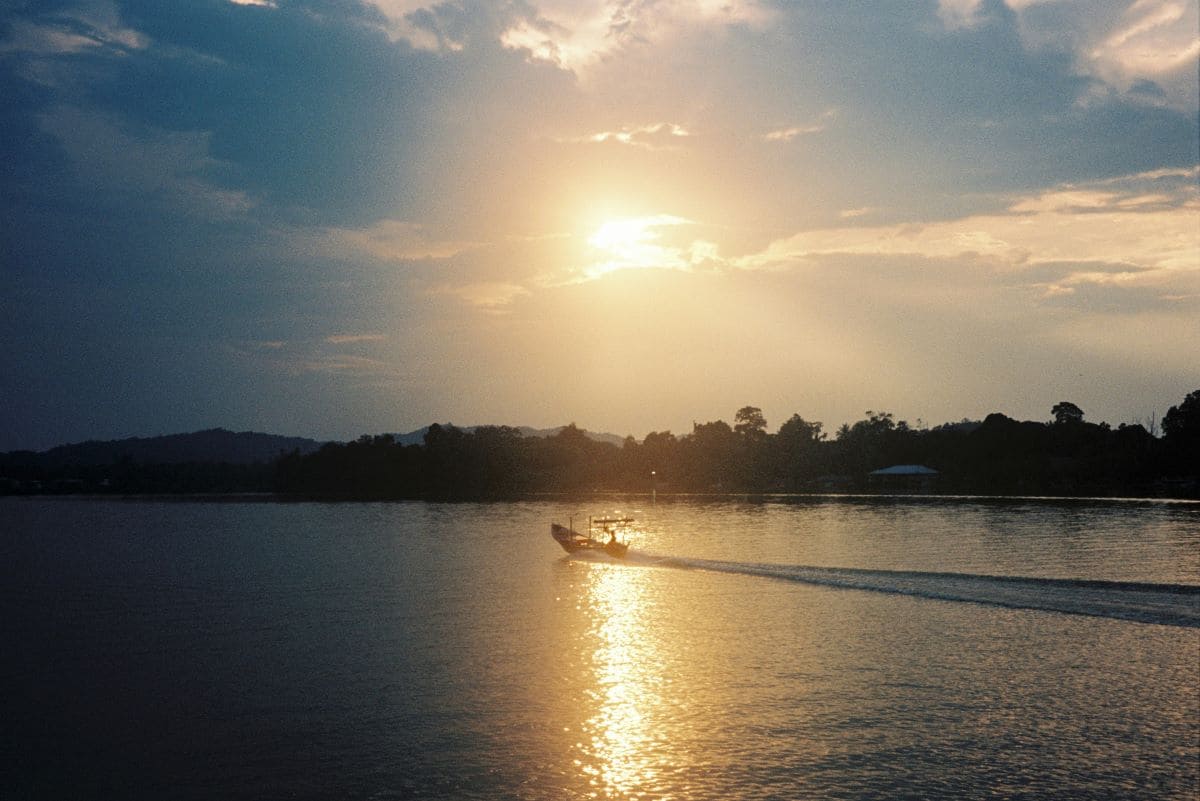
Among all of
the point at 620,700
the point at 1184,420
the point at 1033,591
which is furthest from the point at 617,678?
the point at 1184,420

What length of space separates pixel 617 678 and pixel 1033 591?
23.2 m

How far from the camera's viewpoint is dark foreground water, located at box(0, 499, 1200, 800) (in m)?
→ 18.4

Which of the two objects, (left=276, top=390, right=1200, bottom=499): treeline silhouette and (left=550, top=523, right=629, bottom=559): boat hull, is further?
(left=276, top=390, right=1200, bottom=499): treeline silhouette

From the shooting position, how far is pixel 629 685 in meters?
25.8

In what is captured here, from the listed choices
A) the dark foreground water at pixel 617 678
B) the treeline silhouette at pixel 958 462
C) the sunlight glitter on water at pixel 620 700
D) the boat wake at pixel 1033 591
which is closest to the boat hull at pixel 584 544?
the dark foreground water at pixel 617 678

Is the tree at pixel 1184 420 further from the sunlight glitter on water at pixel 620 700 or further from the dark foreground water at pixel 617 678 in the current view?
the sunlight glitter on water at pixel 620 700

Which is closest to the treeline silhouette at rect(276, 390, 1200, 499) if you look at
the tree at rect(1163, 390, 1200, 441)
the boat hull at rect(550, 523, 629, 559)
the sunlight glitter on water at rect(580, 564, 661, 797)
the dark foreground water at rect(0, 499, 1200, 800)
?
the tree at rect(1163, 390, 1200, 441)

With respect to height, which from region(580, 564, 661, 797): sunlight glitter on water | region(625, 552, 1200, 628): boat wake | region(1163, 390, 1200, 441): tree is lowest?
region(580, 564, 661, 797): sunlight glitter on water

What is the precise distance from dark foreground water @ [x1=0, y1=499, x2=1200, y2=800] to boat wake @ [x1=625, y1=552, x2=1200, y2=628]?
23 centimetres

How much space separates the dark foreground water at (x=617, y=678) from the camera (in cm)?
1842

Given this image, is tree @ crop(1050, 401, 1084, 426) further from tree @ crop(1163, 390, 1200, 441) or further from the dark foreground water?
the dark foreground water

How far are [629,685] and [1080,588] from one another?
25052 millimetres

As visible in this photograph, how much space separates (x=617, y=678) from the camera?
26.8 meters

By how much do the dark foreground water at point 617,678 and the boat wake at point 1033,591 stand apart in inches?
9.2
